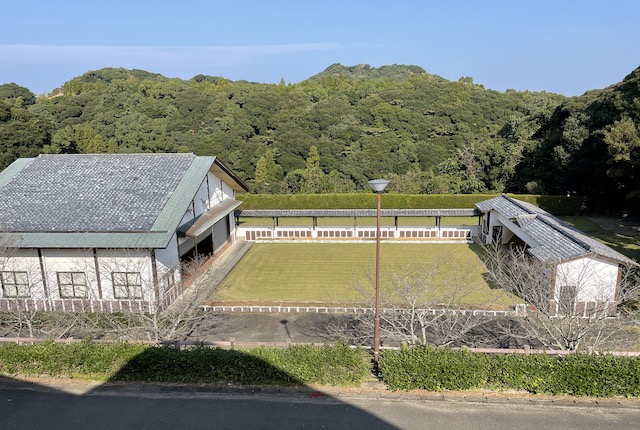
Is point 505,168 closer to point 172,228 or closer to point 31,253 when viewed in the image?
point 172,228

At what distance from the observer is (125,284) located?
1670 centimetres

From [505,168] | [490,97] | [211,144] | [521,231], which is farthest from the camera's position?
[490,97]

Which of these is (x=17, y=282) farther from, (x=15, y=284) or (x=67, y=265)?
(x=67, y=265)

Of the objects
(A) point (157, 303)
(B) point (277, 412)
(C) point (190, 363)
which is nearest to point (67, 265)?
(A) point (157, 303)

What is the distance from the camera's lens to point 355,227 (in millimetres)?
28391

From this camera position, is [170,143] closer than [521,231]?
No

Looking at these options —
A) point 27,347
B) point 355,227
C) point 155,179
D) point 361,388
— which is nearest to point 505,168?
point 355,227

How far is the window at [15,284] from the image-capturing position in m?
17.5

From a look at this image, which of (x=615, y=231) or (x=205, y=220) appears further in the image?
(x=615, y=231)

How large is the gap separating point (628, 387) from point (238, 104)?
58.5 metres

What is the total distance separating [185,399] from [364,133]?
159ft

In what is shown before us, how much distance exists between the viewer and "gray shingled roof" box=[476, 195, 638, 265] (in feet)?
54.9

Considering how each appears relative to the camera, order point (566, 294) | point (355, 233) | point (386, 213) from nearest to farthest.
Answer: point (566, 294) < point (386, 213) < point (355, 233)

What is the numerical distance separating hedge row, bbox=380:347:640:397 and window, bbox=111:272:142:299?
33.8ft
